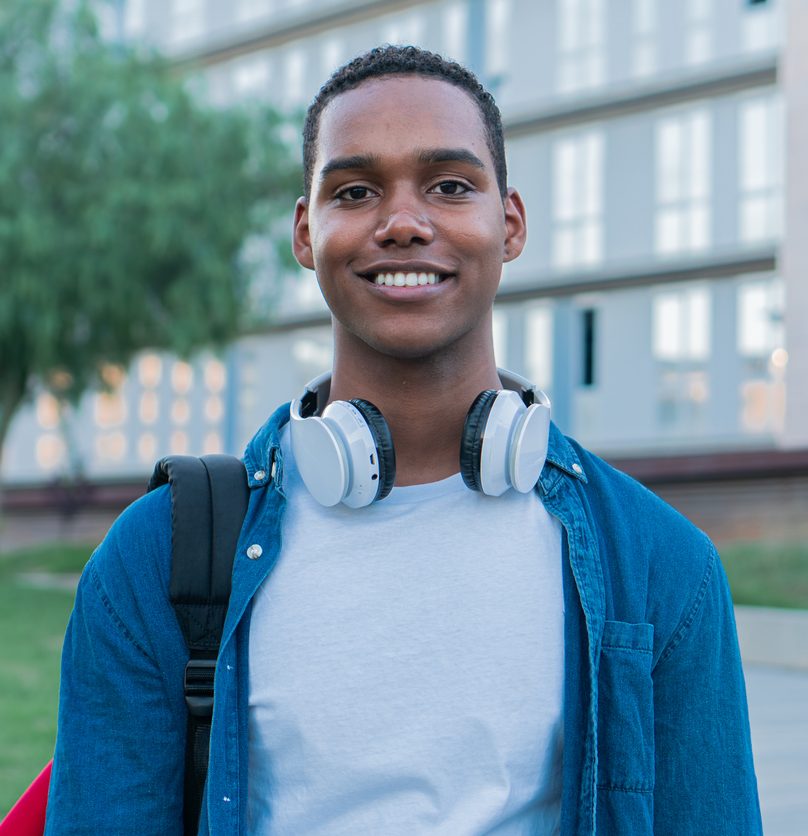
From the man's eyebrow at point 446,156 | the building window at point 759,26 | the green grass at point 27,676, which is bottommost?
the green grass at point 27,676

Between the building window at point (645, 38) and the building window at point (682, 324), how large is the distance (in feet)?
12.7

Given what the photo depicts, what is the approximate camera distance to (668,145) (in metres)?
20.8

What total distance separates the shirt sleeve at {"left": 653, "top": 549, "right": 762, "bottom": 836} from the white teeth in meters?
0.57

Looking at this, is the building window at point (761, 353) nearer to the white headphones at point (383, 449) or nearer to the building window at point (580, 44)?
the building window at point (580, 44)

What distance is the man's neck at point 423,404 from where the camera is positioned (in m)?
1.81

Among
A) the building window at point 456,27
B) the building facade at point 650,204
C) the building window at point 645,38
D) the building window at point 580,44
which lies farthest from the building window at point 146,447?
the building window at point 645,38

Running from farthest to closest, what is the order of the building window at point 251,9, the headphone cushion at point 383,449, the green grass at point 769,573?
the building window at point 251,9 → the green grass at point 769,573 → the headphone cushion at point 383,449

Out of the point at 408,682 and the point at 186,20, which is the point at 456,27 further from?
the point at 408,682

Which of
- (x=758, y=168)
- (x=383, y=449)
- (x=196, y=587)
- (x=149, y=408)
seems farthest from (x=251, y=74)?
(x=196, y=587)

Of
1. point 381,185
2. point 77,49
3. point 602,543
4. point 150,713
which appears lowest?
point 150,713

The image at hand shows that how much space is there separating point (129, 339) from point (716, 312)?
9.45m

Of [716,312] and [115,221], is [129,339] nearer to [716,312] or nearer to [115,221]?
[115,221]

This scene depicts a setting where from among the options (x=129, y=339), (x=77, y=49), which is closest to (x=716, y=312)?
(x=129, y=339)

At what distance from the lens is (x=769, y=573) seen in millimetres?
14086
